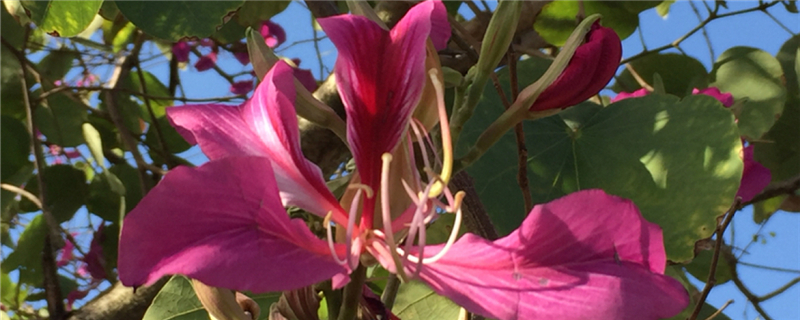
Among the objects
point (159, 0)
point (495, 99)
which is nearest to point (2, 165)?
point (159, 0)

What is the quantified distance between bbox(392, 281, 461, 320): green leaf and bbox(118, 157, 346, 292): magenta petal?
402 mm

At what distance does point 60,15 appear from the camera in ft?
2.44

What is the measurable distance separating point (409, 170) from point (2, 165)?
51.7 inches

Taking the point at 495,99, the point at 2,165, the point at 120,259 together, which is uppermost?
the point at 120,259

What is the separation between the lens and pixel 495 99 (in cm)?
80

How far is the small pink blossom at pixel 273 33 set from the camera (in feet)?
6.73

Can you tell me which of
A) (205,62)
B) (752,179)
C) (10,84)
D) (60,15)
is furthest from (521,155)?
(205,62)

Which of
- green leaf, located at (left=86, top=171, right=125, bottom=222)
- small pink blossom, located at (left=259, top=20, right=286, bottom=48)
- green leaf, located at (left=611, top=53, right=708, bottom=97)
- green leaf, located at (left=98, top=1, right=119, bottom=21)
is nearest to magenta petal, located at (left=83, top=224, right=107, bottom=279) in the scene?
green leaf, located at (left=86, top=171, right=125, bottom=222)

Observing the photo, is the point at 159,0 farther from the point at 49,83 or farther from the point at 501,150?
the point at 49,83

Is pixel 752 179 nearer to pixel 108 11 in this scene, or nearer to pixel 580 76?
pixel 580 76

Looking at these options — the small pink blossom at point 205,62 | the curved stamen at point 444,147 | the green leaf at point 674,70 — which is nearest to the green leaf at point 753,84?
the green leaf at point 674,70

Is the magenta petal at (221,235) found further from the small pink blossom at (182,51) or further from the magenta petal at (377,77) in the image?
the small pink blossom at (182,51)

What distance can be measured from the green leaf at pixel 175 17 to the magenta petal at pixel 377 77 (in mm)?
464

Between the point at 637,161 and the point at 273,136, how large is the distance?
0.41 metres
